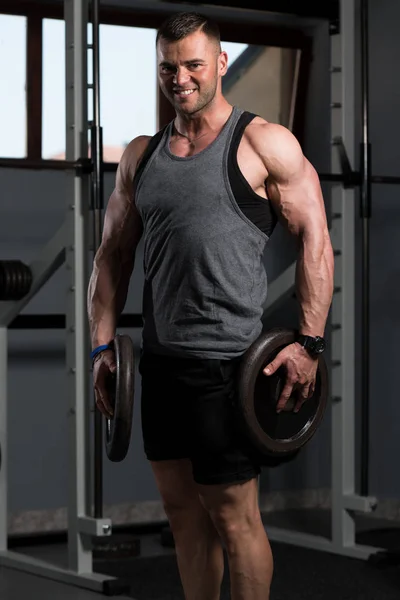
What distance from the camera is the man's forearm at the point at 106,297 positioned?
2.45 meters

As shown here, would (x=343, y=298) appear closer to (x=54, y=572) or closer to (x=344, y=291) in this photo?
(x=344, y=291)

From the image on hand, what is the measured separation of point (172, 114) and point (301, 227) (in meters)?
2.61

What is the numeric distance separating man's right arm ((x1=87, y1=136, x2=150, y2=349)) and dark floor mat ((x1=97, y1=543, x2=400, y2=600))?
1.29 meters

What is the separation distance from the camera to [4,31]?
4.40 metres

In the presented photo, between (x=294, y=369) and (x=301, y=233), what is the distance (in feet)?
0.91

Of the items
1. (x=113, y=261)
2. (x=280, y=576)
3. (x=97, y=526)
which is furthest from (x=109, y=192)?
(x=113, y=261)

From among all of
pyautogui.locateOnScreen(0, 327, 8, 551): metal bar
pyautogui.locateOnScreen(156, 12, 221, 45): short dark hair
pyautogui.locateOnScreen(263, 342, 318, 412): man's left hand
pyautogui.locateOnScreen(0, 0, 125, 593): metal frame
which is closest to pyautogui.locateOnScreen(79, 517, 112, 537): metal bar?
pyautogui.locateOnScreen(0, 0, 125, 593): metal frame

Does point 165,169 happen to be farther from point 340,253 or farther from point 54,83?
point 54,83

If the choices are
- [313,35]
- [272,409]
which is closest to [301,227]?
[272,409]

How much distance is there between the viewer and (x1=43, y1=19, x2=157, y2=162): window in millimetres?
4488

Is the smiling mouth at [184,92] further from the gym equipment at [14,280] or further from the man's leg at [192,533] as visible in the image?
the gym equipment at [14,280]

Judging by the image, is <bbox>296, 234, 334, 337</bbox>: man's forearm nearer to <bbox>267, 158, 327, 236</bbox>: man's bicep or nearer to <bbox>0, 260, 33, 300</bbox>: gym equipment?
<bbox>267, 158, 327, 236</bbox>: man's bicep

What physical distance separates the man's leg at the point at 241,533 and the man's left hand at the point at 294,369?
20cm

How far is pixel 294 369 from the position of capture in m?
2.23
